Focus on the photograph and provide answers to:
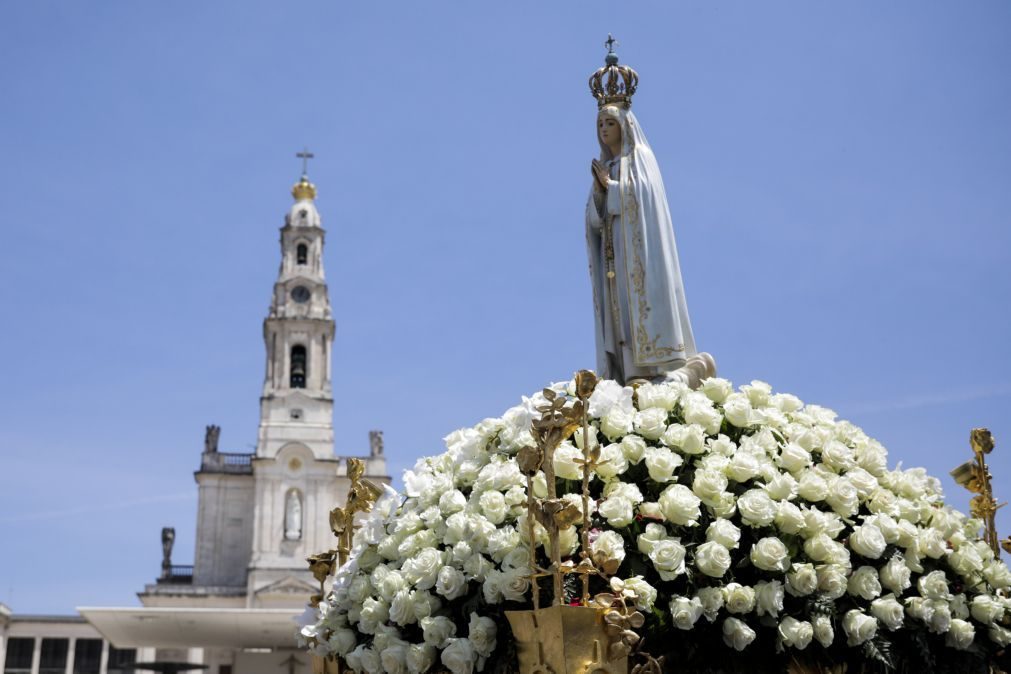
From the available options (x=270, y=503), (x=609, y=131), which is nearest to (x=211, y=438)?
(x=270, y=503)

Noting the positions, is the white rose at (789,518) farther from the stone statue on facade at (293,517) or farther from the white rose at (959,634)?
the stone statue on facade at (293,517)

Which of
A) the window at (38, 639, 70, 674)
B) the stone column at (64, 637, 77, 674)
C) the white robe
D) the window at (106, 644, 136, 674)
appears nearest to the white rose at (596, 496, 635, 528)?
the white robe

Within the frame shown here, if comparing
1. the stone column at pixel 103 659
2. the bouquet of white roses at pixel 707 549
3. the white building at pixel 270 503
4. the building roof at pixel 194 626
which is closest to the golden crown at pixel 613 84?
the bouquet of white roses at pixel 707 549

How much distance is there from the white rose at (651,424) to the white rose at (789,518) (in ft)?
1.87

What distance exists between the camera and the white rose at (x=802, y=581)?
416 centimetres

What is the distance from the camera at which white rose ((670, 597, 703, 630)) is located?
13.0ft

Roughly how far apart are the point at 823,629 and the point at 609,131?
4095mm

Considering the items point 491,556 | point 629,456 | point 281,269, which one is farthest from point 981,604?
point 281,269

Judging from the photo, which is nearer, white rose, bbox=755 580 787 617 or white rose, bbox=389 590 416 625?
white rose, bbox=755 580 787 617

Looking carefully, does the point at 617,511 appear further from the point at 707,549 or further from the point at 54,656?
the point at 54,656

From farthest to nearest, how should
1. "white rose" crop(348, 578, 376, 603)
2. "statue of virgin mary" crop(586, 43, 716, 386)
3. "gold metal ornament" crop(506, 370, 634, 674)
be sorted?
1. "statue of virgin mary" crop(586, 43, 716, 386)
2. "white rose" crop(348, 578, 376, 603)
3. "gold metal ornament" crop(506, 370, 634, 674)

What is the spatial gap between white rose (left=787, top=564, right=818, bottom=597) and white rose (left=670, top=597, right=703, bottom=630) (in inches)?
15.4

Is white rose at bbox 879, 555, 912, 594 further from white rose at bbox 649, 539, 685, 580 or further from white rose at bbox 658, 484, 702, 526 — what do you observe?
white rose at bbox 649, 539, 685, 580

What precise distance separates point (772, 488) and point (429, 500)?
4.70ft
